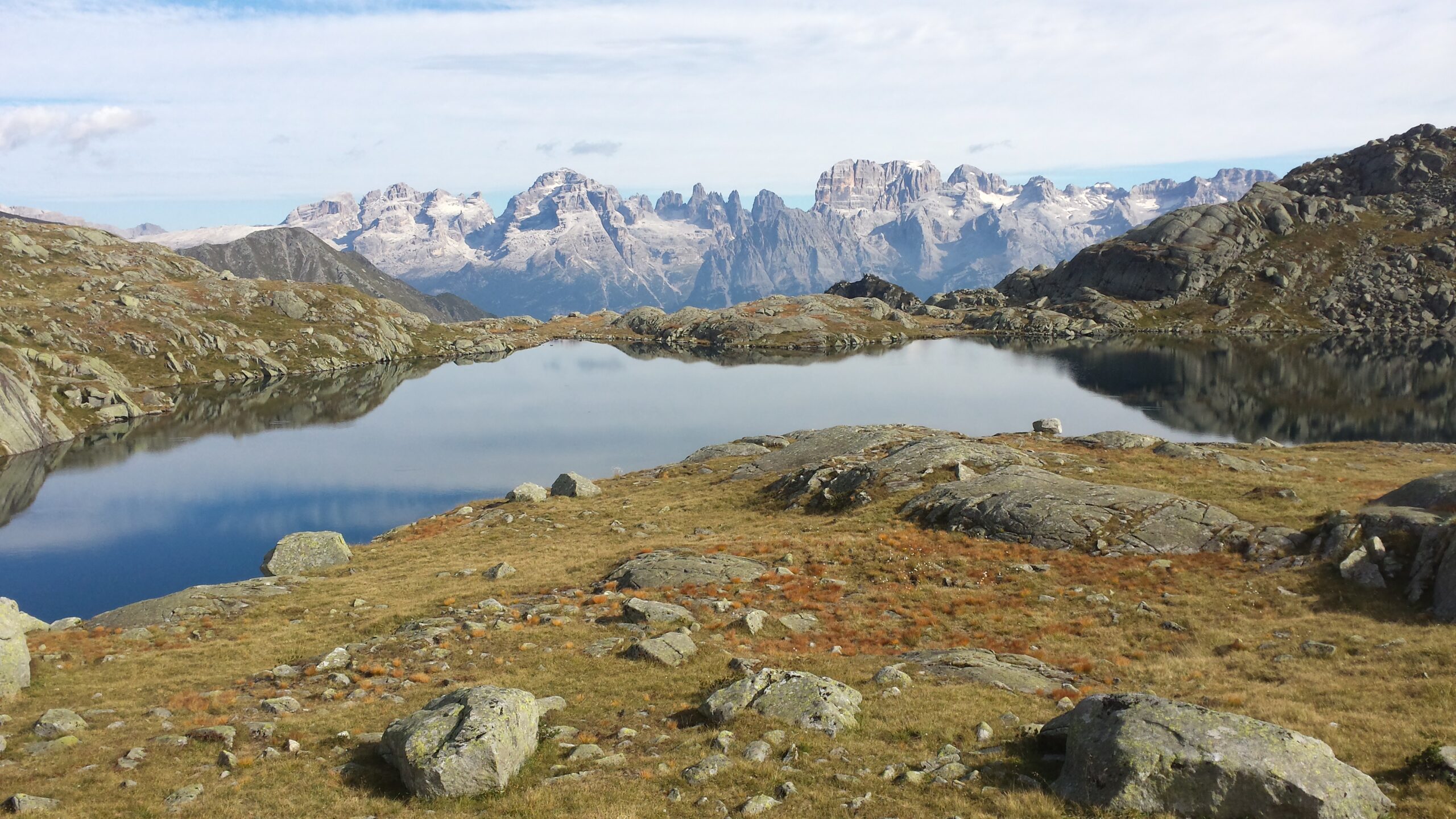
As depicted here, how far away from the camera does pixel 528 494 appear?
202ft

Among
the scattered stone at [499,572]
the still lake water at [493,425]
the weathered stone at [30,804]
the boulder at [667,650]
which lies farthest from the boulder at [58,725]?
the still lake water at [493,425]

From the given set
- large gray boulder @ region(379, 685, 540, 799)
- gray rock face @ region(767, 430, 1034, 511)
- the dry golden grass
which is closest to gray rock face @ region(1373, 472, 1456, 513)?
the dry golden grass

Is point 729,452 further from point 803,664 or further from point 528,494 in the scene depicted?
point 803,664

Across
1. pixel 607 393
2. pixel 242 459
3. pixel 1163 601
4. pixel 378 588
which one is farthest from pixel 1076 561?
A: pixel 607 393

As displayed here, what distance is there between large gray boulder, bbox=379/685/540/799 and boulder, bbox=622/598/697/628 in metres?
10.5

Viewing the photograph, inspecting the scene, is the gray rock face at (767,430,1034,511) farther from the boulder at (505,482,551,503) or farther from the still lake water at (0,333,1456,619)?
the still lake water at (0,333,1456,619)

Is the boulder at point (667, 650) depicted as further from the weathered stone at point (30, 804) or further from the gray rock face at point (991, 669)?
the weathered stone at point (30, 804)

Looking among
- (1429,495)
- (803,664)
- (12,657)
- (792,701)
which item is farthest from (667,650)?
(1429,495)

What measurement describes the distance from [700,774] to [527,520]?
40.9 metres

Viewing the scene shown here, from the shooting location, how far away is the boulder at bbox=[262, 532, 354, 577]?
155 feet

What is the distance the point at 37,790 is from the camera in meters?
17.1

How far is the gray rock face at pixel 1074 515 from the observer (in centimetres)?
3647

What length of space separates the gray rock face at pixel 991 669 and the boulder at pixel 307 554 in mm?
37787

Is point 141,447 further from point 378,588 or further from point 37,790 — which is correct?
point 37,790
